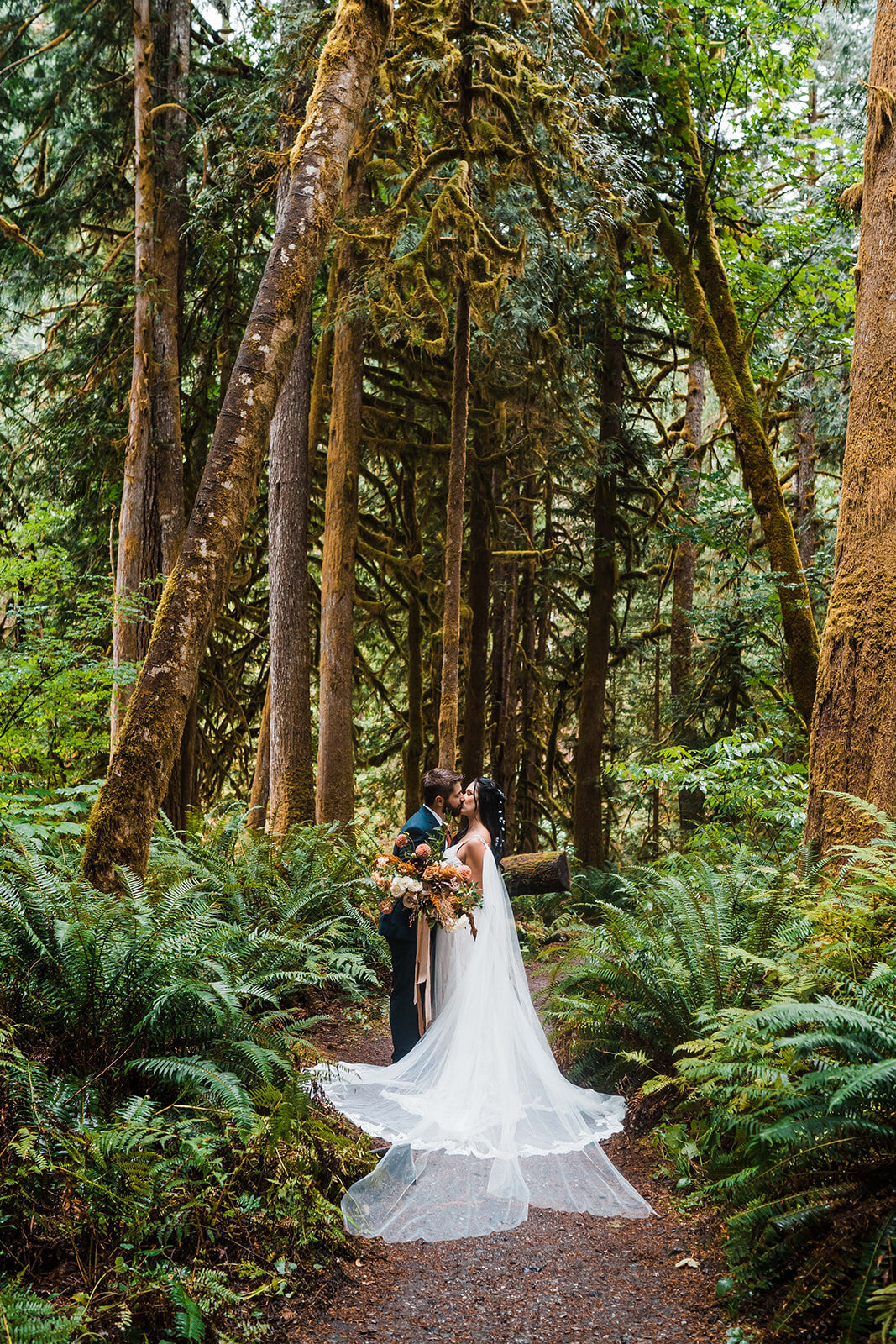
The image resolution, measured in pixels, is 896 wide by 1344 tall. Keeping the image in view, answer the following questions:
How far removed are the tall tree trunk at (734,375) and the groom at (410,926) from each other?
4779mm

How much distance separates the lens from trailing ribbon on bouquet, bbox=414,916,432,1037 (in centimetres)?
593

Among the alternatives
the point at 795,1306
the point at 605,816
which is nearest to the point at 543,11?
the point at 795,1306

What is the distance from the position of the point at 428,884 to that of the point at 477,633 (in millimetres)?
7789

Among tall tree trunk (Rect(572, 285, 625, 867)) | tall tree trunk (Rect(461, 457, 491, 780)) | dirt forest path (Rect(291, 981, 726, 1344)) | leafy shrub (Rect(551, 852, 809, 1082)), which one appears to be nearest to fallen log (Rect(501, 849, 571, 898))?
leafy shrub (Rect(551, 852, 809, 1082))

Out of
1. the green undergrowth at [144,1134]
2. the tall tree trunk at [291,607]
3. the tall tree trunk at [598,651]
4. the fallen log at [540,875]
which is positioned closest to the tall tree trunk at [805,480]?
the tall tree trunk at [598,651]

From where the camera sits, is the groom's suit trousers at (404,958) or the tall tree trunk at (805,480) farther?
the tall tree trunk at (805,480)

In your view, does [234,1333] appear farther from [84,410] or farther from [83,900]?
[84,410]

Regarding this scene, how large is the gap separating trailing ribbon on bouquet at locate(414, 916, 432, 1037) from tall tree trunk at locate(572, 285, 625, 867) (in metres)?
8.02

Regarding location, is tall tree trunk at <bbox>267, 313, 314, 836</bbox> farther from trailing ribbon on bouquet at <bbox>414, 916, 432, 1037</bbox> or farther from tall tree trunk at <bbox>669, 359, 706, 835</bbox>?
tall tree trunk at <bbox>669, 359, 706, 835</bbox>

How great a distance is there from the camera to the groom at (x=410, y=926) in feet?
19.5

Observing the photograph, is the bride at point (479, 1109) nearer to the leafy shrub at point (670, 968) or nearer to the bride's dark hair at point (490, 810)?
the bride's dark hair at point (490, 810)

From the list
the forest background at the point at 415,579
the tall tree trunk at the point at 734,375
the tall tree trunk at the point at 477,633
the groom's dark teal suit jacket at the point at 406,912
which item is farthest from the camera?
the tall tree trunk at the point at 477,633

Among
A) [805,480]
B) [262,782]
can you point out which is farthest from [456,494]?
[805,480]

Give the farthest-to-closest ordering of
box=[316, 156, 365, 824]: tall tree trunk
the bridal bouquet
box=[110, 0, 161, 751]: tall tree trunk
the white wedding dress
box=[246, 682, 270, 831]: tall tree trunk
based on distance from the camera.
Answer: box=[246, 682, 270, 831]: tall tree trunk
box=[110, 0, 161, 751]: tall tree trunk
box=[316, 156, 365, 824]: tall tree trunk
the bridal bouquet
the white wedding dress
